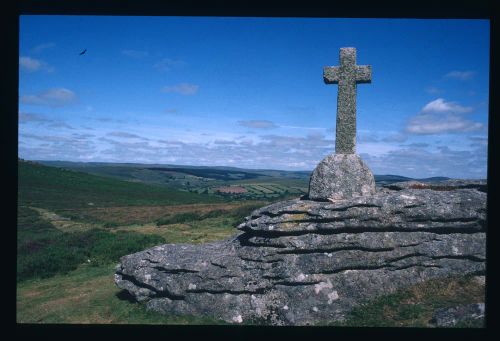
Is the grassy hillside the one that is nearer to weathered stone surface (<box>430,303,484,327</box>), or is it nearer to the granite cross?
the granite cross

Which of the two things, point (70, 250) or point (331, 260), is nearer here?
point (331, 260)

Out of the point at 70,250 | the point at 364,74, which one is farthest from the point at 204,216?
the point at 364,74

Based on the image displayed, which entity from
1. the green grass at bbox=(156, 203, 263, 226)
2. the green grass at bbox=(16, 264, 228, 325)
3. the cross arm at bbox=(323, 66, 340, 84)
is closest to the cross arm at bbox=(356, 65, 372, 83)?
the cross arm at bbox=(323, 66, 340, 84)

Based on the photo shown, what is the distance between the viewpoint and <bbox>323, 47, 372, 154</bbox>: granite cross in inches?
439

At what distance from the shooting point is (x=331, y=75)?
11477mm

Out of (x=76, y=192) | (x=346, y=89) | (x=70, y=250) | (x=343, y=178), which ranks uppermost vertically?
(x=346, y=89)

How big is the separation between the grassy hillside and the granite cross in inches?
1911

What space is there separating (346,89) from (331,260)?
5.48m

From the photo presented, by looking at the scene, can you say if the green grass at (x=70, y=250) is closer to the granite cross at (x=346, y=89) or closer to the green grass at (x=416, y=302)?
the granite cross at (x=346, y=89)

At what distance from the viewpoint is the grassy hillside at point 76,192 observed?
5569 cm

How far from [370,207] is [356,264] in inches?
67.8

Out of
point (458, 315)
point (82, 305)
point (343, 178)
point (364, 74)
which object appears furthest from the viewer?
point (82, 305)

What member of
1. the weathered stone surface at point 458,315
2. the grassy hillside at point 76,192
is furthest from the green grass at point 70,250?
the grassy hillside at point 76,192

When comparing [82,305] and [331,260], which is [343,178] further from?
[82,305]
